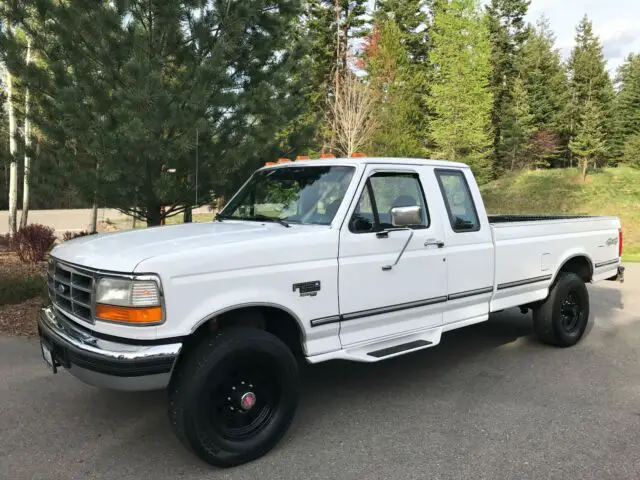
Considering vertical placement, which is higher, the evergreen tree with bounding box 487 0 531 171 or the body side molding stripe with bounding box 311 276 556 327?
the evergreen tree with bounding box 487 0 531 171

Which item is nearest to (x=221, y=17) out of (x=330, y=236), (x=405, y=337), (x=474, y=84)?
(x=330, y=236)

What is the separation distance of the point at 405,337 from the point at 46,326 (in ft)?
8.85

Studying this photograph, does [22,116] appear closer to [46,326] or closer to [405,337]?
[46,326]

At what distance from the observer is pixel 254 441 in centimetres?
339

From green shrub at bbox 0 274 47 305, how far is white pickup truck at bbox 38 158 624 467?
396 centimetres

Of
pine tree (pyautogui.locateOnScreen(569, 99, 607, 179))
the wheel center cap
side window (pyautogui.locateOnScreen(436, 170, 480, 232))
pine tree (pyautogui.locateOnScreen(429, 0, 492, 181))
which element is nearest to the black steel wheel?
side window (pyautogui.locateOnScreen(436, 170, 480, 232))

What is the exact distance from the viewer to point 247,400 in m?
3.38

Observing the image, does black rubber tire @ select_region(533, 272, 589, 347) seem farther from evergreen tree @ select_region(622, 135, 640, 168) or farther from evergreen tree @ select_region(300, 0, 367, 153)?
evergreen tree @ select_region(622, 135, 640, 168)

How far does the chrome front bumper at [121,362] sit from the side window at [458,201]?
2757 millimetres

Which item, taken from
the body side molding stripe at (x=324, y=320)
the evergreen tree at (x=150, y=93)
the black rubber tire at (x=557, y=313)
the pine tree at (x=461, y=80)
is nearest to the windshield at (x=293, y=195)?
the body side molding stripe at (x=324, y=320)

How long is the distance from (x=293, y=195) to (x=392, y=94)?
91.0ft

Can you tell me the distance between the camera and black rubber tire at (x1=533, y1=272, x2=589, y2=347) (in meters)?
5.65

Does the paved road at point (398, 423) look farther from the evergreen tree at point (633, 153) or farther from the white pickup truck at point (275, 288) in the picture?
the evergreen tree at point (633, 153)

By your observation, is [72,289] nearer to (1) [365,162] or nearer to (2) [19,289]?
(1) [365,162]
